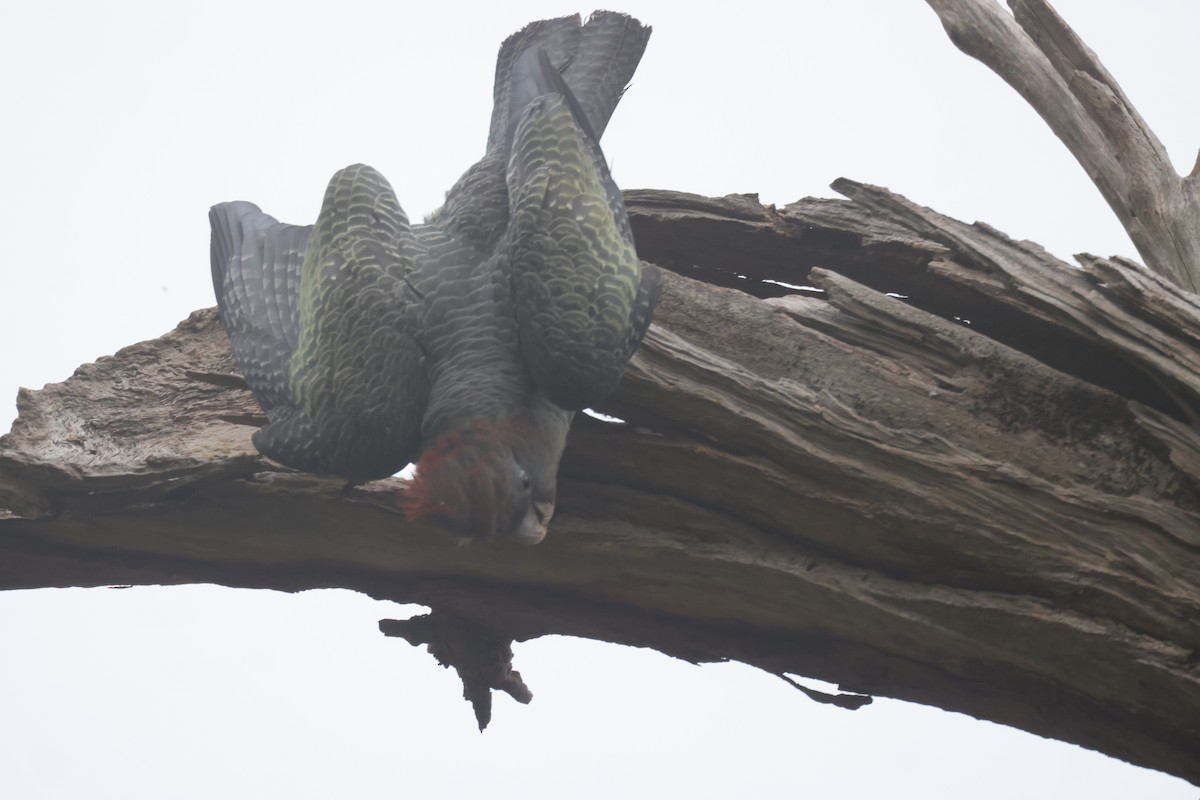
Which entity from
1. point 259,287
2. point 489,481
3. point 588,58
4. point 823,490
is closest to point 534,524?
point 489,481

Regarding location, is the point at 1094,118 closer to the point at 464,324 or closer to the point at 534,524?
the point at 464,324

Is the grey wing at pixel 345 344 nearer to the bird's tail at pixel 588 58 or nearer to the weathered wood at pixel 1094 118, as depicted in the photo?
the bird's tail at pixel 588 58

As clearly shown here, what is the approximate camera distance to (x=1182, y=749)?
407cm

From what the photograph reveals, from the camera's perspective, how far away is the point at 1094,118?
17.4 ft

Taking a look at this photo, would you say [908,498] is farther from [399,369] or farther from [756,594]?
[399,369]

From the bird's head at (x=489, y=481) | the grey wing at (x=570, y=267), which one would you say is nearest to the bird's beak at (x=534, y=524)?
the bird's head at (x=489, y=481)

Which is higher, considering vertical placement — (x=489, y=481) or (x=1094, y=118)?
(x=1094, y=118)

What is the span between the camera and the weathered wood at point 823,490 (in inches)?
162

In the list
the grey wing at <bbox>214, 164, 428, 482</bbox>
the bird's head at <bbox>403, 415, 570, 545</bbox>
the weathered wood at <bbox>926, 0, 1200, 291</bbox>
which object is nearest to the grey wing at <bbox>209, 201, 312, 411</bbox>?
the grey wing at <bbox>214, 164, 428, 482</bbox>

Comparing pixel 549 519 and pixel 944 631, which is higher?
pixel 549 519

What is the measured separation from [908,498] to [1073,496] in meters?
0.57

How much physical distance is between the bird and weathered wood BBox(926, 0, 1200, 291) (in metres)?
2.22

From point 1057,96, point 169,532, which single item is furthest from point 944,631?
point 169,532

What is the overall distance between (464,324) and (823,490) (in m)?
1.50
